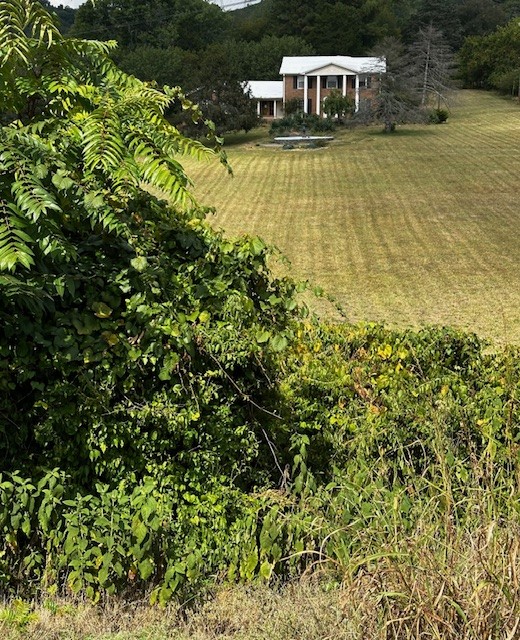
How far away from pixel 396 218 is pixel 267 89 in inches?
1833

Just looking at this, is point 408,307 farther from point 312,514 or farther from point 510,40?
point 510,40

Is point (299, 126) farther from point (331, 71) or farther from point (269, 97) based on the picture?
point (269, 97)

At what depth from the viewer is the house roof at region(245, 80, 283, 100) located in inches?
2744

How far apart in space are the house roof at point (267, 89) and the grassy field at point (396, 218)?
1897cm

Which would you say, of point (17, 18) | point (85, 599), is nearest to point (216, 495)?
point (85, 599)

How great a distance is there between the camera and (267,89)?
70750 mm

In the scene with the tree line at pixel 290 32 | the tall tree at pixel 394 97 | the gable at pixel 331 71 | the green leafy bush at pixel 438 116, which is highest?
the tree line at pixel 290 32

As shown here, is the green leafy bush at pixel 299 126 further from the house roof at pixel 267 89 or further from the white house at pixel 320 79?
the house roof at pixel 267 89

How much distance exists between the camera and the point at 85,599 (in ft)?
12.6

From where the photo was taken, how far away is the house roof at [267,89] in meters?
69.7

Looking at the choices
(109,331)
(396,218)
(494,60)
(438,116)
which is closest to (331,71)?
(438,116)

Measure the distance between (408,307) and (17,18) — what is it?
13.6 m

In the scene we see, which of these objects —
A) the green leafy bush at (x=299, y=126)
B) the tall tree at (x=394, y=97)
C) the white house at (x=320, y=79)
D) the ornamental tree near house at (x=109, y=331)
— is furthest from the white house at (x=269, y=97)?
the ornamental tree near house at (x=109, y=331)

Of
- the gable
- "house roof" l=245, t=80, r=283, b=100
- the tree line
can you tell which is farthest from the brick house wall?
the tree line
